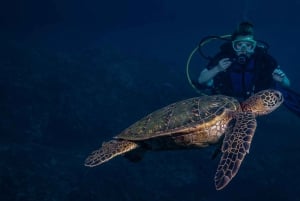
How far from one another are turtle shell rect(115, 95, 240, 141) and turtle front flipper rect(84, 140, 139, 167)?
0.46ft

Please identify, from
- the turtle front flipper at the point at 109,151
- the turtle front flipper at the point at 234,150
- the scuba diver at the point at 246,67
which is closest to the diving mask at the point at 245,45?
the scuba diver at the point at 246,67

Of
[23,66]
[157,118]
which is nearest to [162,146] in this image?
[157,118]

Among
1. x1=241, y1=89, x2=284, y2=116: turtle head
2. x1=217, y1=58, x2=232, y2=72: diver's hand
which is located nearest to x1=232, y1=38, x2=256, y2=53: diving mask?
x1=217, y1=58, x2=232, y2=72: diver's hand

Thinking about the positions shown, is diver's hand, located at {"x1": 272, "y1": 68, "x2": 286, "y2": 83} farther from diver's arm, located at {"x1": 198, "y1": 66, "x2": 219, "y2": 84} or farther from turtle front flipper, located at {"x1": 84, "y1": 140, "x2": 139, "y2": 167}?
turtle front flipper, located at {"x1": 84, "y1": 140, "x2": 139, "y2": 167}

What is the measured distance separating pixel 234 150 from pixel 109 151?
2.04 metres

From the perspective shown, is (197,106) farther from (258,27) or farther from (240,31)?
(258,27)

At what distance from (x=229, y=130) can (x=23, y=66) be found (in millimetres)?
13685

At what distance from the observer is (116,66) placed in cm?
1759

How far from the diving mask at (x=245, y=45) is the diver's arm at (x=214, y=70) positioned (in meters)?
0.34

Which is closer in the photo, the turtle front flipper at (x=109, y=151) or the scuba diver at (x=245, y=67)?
the turtle front flipper at (x=109, y=151)

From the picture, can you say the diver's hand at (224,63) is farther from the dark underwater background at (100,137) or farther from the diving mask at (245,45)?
the dark underwater background at (100,137)

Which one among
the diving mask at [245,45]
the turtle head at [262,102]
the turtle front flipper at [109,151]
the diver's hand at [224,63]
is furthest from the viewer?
the diver's hand at [224,63]

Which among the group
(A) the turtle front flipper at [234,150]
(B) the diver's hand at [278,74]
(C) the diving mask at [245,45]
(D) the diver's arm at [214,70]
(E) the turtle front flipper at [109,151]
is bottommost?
(E) the turtle front flipper at [109,151]

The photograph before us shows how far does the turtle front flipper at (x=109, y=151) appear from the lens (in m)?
4.58
